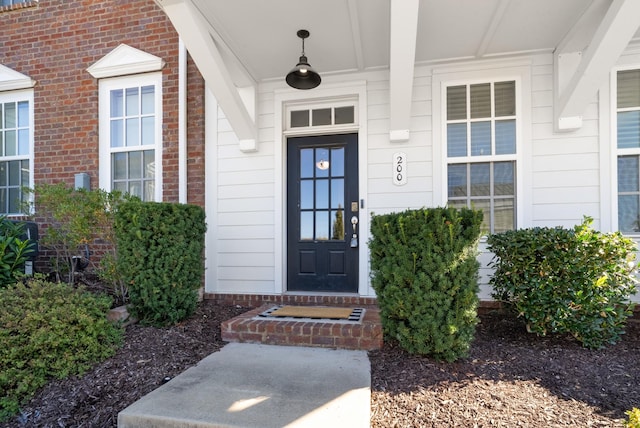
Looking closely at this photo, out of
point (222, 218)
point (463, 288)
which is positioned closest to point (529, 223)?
point (463, 288)

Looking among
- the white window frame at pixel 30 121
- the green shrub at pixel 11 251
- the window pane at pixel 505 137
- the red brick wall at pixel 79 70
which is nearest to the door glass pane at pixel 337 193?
the red brick wall at pixel 79 70

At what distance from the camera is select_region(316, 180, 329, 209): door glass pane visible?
4422 millimetres

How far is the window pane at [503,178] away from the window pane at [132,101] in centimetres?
462

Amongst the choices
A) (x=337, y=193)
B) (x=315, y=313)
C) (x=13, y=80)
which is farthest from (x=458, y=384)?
(x=13, y=80)

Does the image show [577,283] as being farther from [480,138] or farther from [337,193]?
[337,193]

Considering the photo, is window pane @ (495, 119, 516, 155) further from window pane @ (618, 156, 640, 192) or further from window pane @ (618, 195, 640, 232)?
window pane @ (618, 195, 640, 232)

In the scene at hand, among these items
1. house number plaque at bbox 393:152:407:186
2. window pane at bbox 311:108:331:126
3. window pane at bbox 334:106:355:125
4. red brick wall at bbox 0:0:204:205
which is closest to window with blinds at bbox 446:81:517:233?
house number plaque at bbox 393:152:407:186

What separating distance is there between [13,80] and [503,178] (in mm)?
6700

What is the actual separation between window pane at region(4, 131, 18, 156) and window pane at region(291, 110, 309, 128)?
4.17m

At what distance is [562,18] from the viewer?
3336 millimetres

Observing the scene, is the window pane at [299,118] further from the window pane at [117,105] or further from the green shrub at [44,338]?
the green shrub at [44,338]

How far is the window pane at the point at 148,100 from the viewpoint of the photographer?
479 cm

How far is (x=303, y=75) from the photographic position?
365cm

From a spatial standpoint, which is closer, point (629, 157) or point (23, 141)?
point (629, 157)
